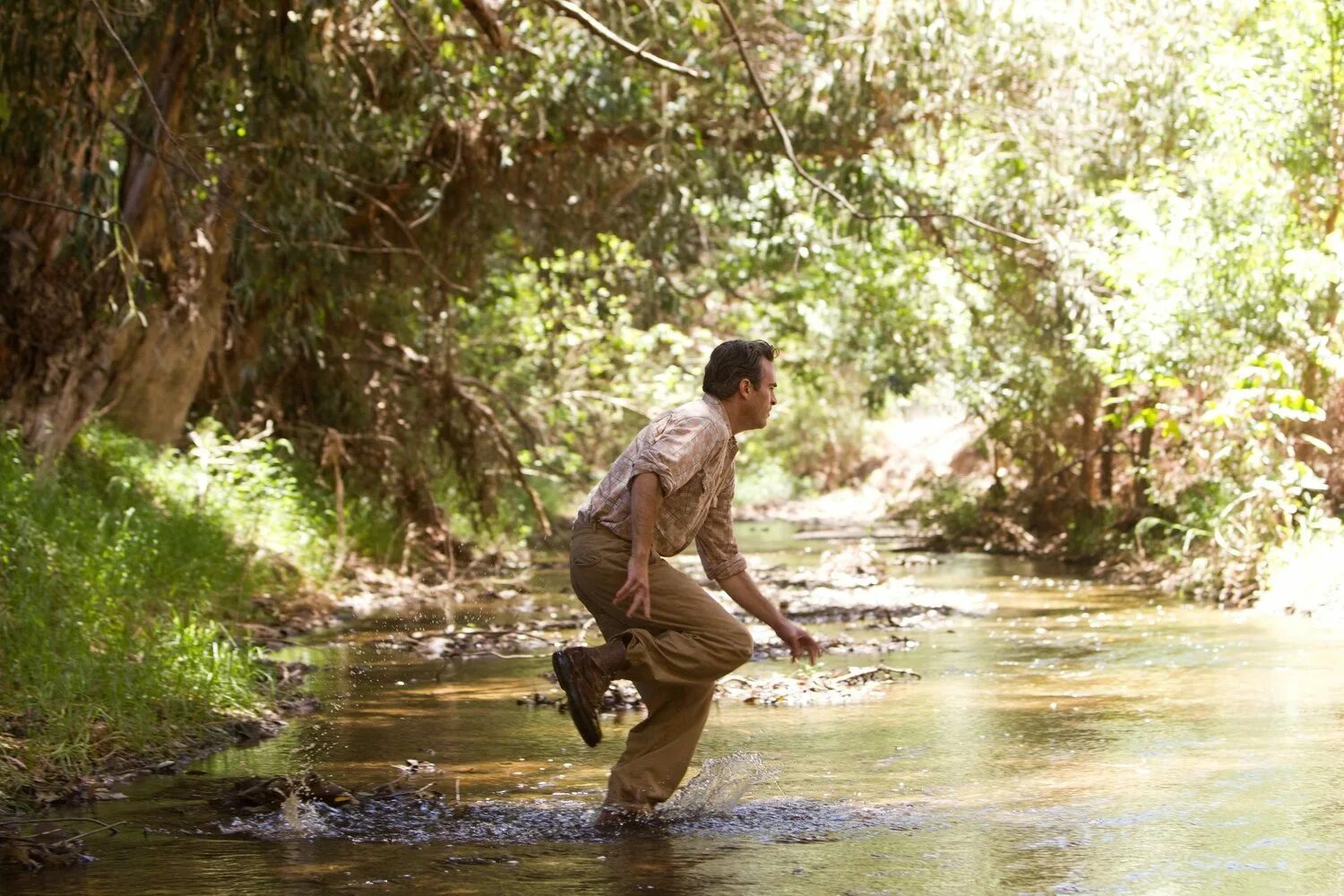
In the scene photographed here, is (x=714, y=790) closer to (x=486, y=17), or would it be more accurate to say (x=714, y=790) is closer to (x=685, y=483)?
(x=685, y=483)

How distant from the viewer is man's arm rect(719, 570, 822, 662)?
21.9 feet

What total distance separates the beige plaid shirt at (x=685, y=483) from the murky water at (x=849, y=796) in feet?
3.40

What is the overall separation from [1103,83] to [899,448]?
27.9 metres

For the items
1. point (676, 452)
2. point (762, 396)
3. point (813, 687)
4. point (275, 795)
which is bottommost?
point (813, 687)

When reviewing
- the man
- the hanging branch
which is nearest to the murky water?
the man

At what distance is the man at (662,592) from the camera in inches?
251

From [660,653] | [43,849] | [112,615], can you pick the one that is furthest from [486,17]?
[43,849]

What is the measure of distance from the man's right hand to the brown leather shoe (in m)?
0.25

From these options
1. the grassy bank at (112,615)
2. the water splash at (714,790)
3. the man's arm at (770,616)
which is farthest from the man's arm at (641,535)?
the grassy bank at (112,615)

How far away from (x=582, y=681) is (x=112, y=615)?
12.2 feet

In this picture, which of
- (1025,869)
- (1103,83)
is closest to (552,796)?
(1025,869)

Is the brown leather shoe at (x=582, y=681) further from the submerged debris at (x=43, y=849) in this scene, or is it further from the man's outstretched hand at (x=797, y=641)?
the submerged debris at (x=43, y=849)

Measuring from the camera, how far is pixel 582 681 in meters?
6.39

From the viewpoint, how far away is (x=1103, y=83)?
56.1 feet
